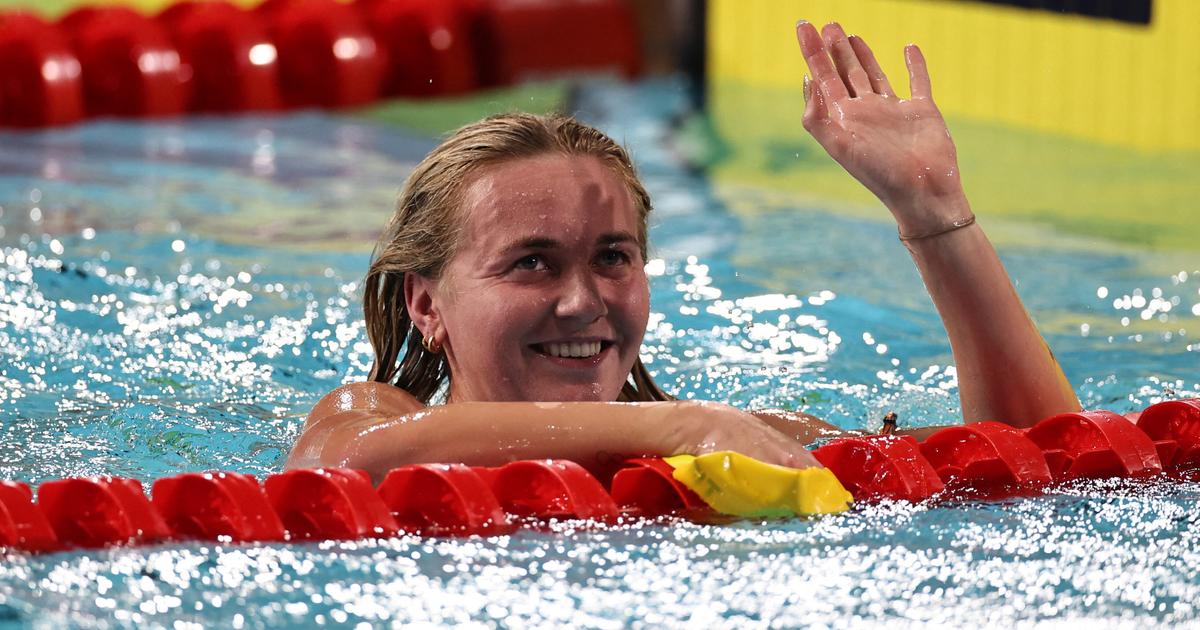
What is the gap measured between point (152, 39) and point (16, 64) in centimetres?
70

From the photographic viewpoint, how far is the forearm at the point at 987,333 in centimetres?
269

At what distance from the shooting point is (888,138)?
8.75 ft

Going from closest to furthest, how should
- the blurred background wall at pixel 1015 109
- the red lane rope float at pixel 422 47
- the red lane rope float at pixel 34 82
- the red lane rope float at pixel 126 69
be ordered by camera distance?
the blurred background wall at pixel 1015 109 < the red lane rope float at pixel 34 82 < the red lane rope float at pixel 126 69 < the red lane rope float at pixel 422 47

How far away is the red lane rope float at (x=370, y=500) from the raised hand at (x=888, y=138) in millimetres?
428

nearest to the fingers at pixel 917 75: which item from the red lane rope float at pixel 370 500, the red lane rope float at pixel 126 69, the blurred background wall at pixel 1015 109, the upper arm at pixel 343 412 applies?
the red lane rope float at pixel 370 500

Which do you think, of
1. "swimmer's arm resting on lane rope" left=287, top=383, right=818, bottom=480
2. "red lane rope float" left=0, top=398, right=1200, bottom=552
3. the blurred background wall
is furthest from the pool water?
the blurred background wall

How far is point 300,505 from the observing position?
2316mm

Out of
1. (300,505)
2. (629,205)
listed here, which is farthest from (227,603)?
(629,205)

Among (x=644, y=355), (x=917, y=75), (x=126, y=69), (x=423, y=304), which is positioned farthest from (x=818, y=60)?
(x=126, y=69)

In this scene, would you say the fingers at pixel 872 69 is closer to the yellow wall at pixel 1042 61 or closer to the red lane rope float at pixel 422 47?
the yellow wall at pixel 1042 61

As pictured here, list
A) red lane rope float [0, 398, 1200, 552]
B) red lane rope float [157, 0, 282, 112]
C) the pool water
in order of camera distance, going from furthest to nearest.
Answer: red lane rope float [157, 0, 282, 112], red lane rope float [0, 398, 1200, 552], the pool water

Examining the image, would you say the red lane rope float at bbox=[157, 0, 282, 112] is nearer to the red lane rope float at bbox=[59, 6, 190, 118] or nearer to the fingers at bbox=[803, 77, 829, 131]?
the red lane rope float at bbox=[59, 6, 190, 118]

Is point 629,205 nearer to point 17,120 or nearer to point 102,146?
point 102,146

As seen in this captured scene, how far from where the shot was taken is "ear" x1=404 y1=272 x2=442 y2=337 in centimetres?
281
